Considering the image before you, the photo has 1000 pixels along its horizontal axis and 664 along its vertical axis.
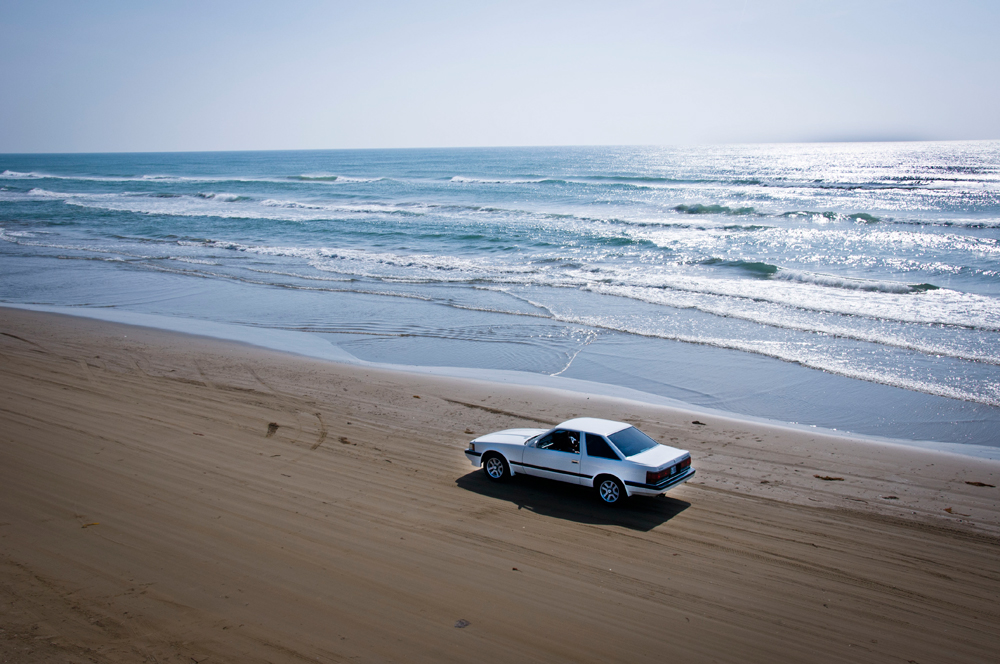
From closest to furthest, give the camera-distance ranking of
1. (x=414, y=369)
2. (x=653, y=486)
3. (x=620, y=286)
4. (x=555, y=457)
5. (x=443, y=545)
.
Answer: (x=443, y=545)
(x=653, y=486)
(x=555, y=457)
(x=414, y=369)
(x=620, y=286)

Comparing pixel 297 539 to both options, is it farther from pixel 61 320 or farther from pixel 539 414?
pixel 61 320

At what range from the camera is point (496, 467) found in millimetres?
9711

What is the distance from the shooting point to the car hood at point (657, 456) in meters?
8.54

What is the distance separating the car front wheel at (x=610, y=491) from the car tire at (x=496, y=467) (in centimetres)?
150

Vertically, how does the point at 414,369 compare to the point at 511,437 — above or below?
below

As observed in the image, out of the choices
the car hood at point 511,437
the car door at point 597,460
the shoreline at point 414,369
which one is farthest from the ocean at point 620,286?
the car door at point 597,460

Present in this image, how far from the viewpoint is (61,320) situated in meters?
19.4

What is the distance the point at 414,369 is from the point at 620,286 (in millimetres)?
12481

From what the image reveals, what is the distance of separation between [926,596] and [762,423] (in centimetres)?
579

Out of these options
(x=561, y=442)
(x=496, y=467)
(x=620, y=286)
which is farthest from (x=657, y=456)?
(x=620, y=286)

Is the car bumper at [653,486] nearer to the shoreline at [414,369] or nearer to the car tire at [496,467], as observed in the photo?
the car tire at [496,467]

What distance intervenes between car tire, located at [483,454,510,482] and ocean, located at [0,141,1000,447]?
5689 millimetres

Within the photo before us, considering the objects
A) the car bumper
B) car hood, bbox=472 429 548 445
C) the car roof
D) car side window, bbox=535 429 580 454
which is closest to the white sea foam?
car hood, bbox=472 429 548 445

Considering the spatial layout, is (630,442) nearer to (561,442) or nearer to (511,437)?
(561,442)
